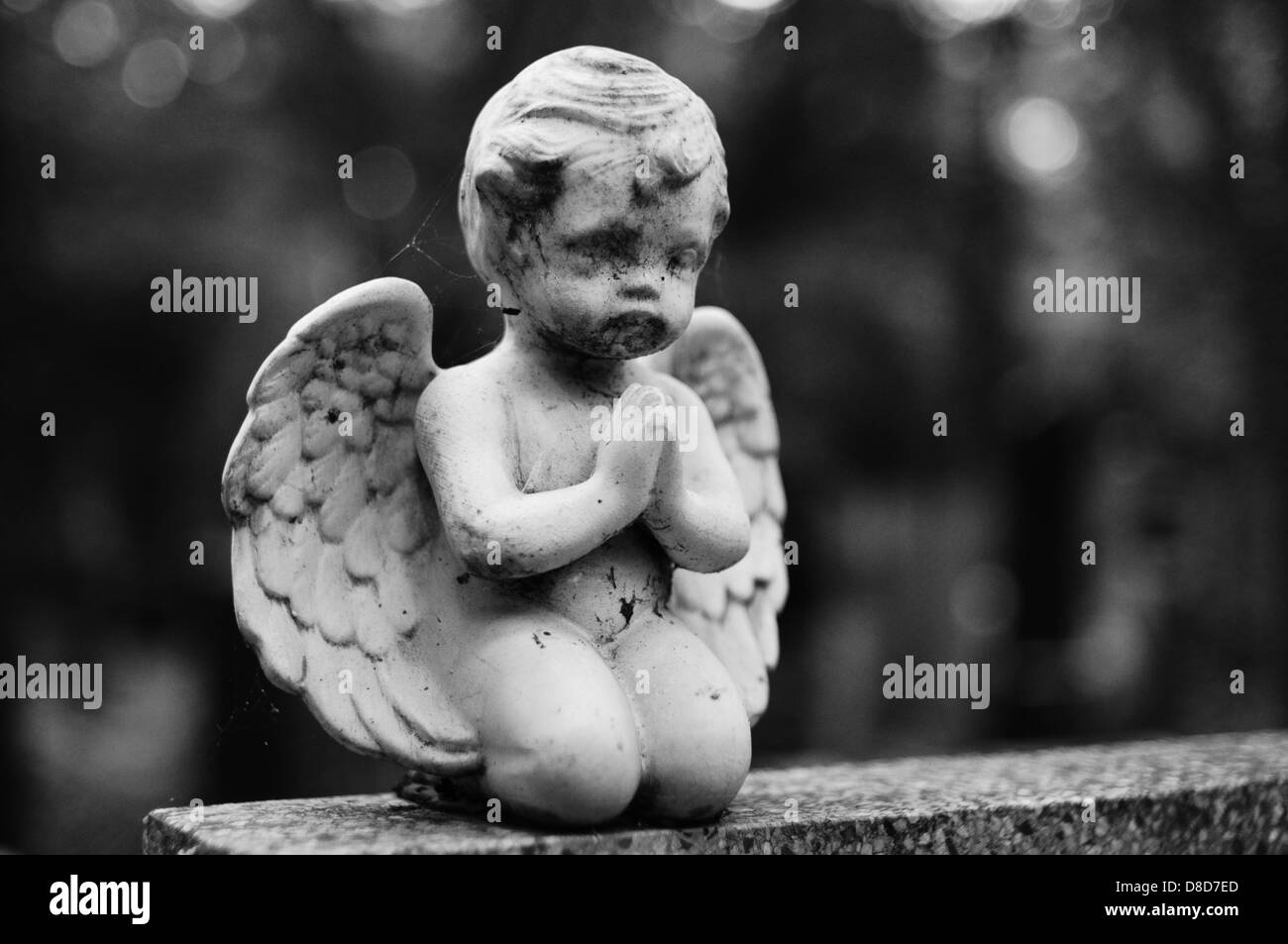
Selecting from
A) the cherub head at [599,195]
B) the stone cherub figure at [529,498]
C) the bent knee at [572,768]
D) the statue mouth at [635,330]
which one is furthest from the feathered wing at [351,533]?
the statue mouth at [635,330]

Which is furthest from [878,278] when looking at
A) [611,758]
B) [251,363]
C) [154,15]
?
[611,758]

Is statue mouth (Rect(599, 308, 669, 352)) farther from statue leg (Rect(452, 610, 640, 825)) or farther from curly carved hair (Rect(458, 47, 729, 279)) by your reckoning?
statue leg (Rect(452, 610, 640, 825))

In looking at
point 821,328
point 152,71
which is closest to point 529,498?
point 152,71

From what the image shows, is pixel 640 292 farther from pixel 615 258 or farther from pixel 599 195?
pixel 599 195

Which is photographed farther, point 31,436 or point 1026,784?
point 31,436

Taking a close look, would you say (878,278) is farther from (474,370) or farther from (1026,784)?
(474,370)
